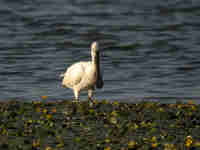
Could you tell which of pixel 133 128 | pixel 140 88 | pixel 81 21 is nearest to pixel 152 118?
pixel 133 128

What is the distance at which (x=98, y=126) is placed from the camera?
9.60m

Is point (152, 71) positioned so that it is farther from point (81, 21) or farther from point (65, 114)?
point (81, 21)

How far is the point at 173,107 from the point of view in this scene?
1112 cm

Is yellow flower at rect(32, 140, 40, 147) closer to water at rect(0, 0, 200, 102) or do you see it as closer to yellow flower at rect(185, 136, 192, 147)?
yellow flower at rect(185, 136, 192, 147)

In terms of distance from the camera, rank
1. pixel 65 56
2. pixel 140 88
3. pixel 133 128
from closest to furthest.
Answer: pixel 133 128, pixel 140 88, pixel 65 56

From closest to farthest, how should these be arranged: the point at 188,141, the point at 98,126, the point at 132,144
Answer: the point at 132,144, the point at 188,141, the point at 98,126

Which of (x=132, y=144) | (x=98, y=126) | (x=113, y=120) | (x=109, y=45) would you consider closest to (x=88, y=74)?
(x=113, y=120)

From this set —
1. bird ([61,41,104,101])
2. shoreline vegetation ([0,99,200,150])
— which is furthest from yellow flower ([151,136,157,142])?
bird ([61,41,104,101])

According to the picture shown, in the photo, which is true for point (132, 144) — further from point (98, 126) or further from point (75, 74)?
point (75, 74)

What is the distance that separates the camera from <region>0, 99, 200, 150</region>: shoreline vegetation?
28.1 feet

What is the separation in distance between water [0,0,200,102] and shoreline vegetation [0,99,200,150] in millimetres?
2289

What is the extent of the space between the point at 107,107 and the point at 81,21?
43.1ft

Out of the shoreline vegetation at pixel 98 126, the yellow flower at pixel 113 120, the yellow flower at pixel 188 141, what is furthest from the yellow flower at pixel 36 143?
the yellow flower at pixel 188 141

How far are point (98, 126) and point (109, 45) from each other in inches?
430
